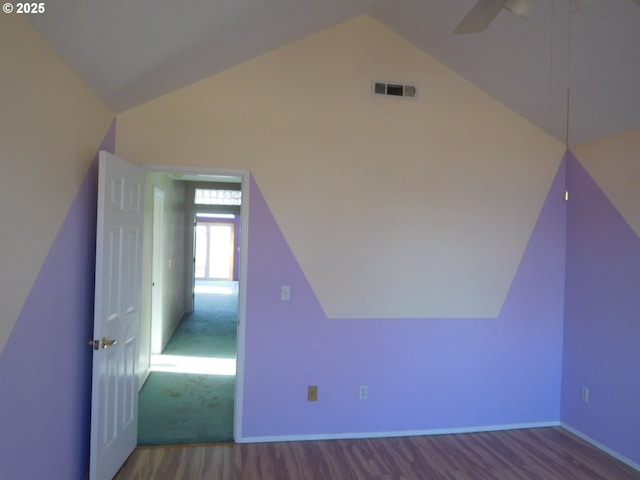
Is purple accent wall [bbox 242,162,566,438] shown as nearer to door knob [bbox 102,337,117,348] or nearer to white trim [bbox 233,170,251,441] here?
white trim [bbox 233,170,251,441]

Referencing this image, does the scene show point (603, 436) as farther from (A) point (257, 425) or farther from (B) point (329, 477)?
(A) point (257, 425)

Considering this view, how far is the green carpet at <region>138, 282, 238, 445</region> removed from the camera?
125 inches

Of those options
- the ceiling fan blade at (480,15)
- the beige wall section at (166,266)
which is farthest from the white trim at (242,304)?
the ceiling fan blade at (480,15)

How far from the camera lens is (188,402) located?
3.76 m

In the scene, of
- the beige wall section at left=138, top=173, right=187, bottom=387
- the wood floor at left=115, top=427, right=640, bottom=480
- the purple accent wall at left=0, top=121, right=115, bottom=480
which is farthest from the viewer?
the beige wall section at left=138, top=173, right=187, bottom=387

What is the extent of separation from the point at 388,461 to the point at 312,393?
29.0 inches

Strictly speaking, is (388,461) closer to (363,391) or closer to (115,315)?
(363,391)

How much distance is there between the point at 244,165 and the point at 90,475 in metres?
2.24

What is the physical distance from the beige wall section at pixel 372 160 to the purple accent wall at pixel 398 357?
0.13m

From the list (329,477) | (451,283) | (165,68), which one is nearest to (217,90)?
(165,68)

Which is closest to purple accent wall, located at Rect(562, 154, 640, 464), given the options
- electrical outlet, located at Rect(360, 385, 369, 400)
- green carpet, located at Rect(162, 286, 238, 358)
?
electrical outlet, located at Rect(360, 385, 369, 400)

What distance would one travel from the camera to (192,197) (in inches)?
310

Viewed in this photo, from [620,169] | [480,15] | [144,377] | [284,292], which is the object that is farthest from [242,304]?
[620,169]

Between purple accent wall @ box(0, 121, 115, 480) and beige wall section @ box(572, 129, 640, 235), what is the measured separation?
12.5ft
